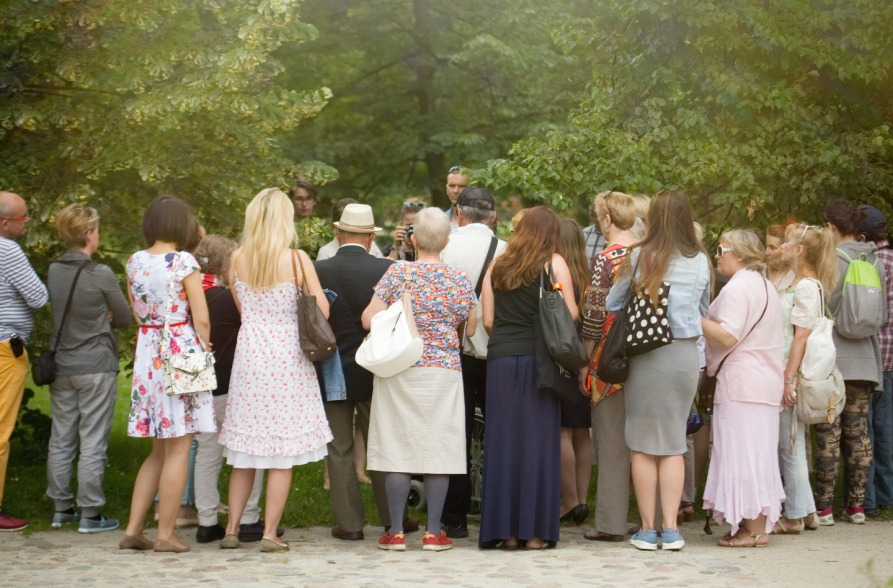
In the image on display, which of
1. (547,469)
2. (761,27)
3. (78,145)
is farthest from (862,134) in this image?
(78,145)

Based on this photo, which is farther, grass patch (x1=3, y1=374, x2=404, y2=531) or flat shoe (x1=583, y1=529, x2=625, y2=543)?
grass patch (x1=3, y1=374, x2=404, y2=531)

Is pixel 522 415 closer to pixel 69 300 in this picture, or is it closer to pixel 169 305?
pixel 169 305

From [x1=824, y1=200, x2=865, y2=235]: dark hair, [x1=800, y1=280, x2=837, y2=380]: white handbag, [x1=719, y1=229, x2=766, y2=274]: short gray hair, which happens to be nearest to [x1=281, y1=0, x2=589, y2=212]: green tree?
[x1=824, y1=200, x2=865, y2=235]: dark hair

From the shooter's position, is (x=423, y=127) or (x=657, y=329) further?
(x=423, y=127)

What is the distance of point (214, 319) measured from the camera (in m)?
7.63

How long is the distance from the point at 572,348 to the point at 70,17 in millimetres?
4994

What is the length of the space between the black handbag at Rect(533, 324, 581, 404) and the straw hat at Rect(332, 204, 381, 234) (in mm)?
1262

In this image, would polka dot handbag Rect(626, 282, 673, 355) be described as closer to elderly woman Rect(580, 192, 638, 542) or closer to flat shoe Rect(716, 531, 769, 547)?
elderly woman Rect(580, 192, 638, 542)

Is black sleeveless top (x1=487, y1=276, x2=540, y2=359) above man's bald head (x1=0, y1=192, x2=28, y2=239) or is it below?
below

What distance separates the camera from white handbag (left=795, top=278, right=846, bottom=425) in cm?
789

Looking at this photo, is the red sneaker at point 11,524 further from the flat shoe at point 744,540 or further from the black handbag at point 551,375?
the flat shoe at point 744,540

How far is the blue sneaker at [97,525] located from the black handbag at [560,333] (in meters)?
3.22

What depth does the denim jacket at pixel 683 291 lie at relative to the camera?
7094 millimetres

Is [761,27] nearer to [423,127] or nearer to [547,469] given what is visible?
[547,469]
